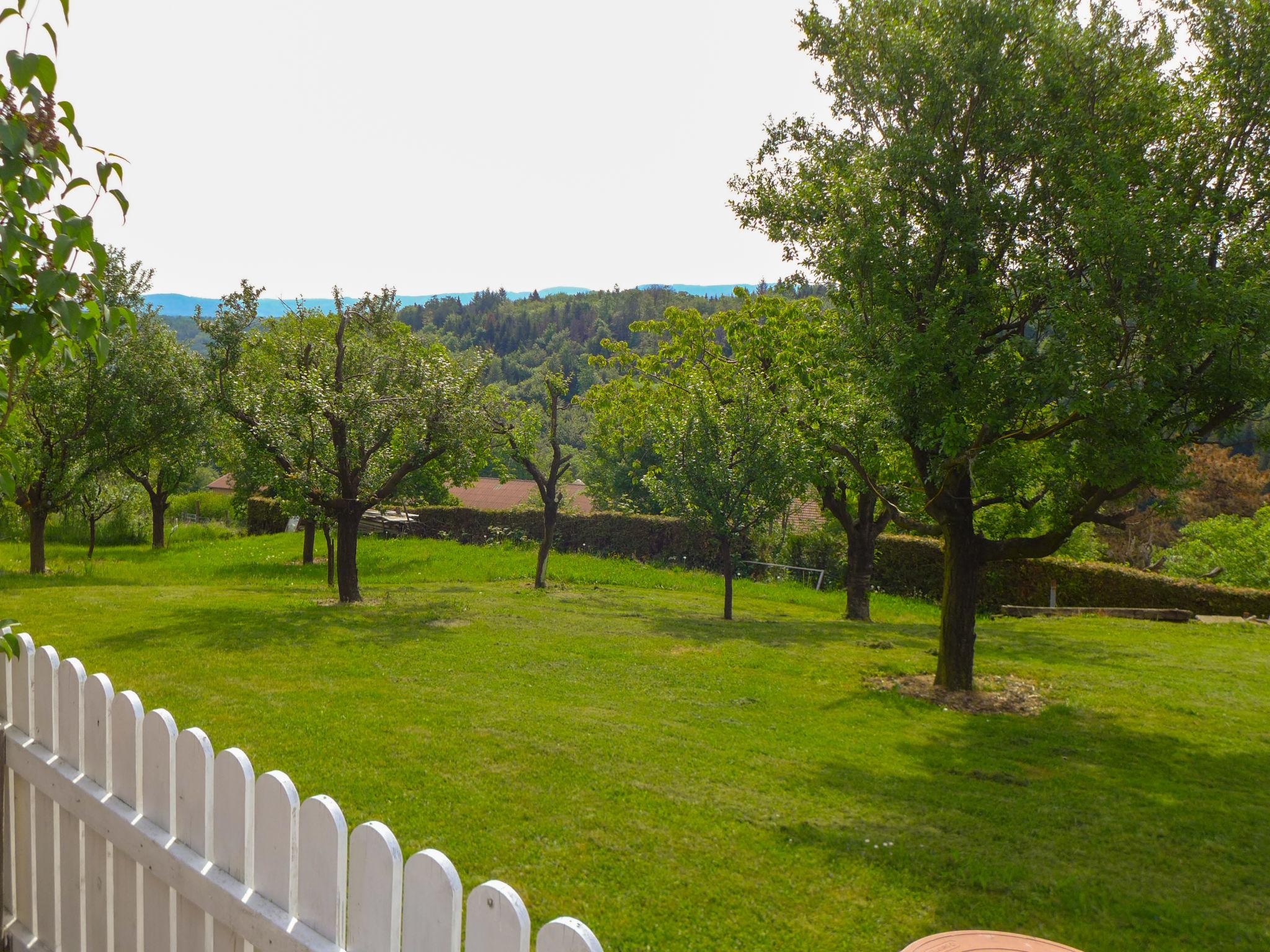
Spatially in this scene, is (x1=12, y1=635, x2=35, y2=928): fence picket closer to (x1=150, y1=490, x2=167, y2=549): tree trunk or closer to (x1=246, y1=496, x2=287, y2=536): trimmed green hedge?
(x1=150, y1=490, x2=167, y2=549): tree trunk

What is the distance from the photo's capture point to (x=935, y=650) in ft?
47.9

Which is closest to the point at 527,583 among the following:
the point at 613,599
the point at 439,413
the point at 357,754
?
the point at 613,599

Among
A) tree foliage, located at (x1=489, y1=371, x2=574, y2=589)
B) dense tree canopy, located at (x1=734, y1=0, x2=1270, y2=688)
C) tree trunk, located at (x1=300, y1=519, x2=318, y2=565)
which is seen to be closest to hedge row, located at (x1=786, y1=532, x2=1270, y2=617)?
tree foliage, located at (x1=489, y1=371, x2=574, y2=589)

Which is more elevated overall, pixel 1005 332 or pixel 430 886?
pixel 1005 332

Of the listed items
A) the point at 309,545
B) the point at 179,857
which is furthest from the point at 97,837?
the point at 309,545

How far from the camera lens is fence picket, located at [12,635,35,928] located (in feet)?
12.5

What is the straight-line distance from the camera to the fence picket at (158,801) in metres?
3.07

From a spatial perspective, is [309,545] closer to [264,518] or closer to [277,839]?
[264,518]

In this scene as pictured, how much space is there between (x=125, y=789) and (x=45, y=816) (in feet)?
2.57

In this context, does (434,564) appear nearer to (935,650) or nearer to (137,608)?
(137,608)

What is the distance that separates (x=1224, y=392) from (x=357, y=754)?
875cm

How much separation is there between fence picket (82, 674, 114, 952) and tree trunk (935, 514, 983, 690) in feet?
31.6

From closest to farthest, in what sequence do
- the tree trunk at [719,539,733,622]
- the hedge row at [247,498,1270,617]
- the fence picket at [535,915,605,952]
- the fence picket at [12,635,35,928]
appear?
the fence picket at [535,915,605,952]
the fence picket at [12,635,35,928]
the tree trunk at [719,539,733,622]
the hedge row at [247,498,1270,617]

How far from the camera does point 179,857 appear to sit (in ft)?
9.68
